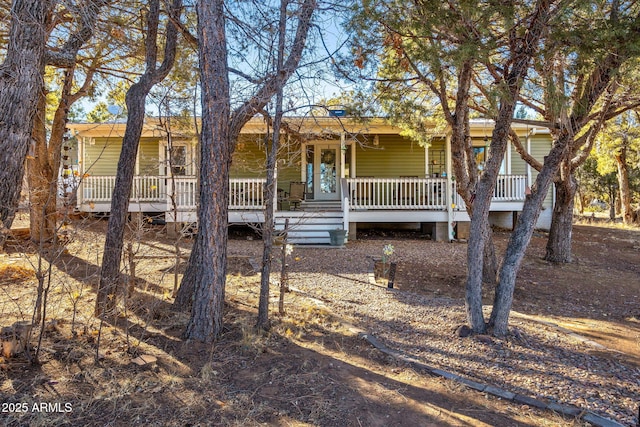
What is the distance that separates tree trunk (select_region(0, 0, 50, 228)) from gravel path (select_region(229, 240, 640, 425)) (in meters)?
3.76

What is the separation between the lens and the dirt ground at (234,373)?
2801 millimetres

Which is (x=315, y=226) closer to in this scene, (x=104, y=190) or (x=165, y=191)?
(x=165, y=191)

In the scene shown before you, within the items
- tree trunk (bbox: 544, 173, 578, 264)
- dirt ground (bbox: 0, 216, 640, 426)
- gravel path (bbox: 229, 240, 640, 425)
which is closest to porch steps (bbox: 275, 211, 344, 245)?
gravel path (bbox: 229, 240, 640, 425)

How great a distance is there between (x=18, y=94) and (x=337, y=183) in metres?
10.9

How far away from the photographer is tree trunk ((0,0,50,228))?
3.34 meters

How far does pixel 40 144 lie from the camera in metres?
8.80

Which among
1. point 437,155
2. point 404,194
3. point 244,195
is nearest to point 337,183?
point 404,194

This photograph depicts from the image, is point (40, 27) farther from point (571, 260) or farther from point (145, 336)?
point (571, 260)

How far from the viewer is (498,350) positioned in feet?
13.1

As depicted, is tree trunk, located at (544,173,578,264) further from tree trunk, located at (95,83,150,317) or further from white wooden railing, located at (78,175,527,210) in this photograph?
tree trunk, located at (95,83,150,317)

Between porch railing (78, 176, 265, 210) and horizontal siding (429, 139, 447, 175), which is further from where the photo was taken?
horizontal siding (429, 139, 447, 175)

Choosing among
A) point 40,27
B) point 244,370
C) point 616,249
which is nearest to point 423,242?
→ point 616,249

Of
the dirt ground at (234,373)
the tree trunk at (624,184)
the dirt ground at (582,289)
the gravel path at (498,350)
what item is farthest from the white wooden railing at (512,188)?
the tree trunk at (624,184)

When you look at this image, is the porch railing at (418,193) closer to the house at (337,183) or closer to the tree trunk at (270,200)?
the house at (337,183)
